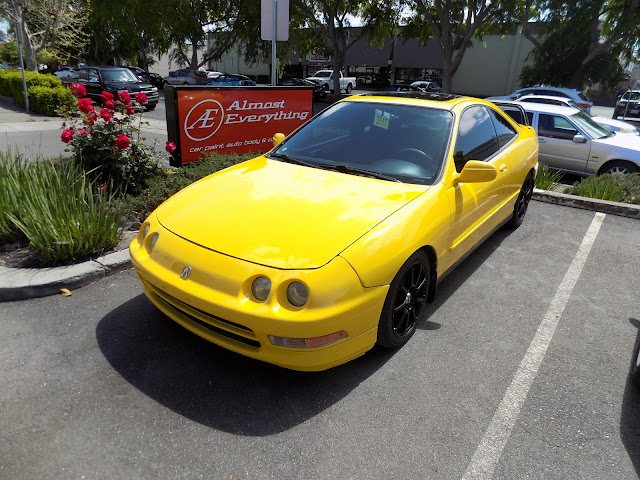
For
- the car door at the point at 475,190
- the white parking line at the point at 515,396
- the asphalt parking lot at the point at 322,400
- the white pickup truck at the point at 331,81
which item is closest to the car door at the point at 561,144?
the car door at the point at 475,190

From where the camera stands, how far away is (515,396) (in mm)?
2734

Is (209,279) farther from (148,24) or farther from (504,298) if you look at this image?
(148,24)

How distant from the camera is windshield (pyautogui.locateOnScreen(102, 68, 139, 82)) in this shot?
54.7 feet

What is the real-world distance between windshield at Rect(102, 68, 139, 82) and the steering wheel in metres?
16.3

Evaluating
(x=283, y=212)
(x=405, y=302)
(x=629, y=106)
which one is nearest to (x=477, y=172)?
(x=405, y=302)

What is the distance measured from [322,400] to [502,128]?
3.59 metres

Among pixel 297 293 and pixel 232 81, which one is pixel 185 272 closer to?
pixel 297 293

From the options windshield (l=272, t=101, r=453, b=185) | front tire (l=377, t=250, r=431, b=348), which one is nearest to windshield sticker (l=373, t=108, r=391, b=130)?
windshield (l=272, t=101, r=453, b=185)

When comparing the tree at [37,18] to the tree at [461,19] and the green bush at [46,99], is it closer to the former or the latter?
the green bush at [46,99]

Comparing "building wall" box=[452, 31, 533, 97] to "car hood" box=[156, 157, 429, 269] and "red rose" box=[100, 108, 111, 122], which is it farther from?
"car hood" box=[156, 157, 429, 269]

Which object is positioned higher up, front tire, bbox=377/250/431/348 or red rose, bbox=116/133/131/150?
red rose, bbox=116/133/131/150

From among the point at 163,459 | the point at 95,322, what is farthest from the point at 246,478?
the point at 95,322

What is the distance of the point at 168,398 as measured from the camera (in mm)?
2576

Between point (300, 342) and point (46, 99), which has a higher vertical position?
point (46, 99)
